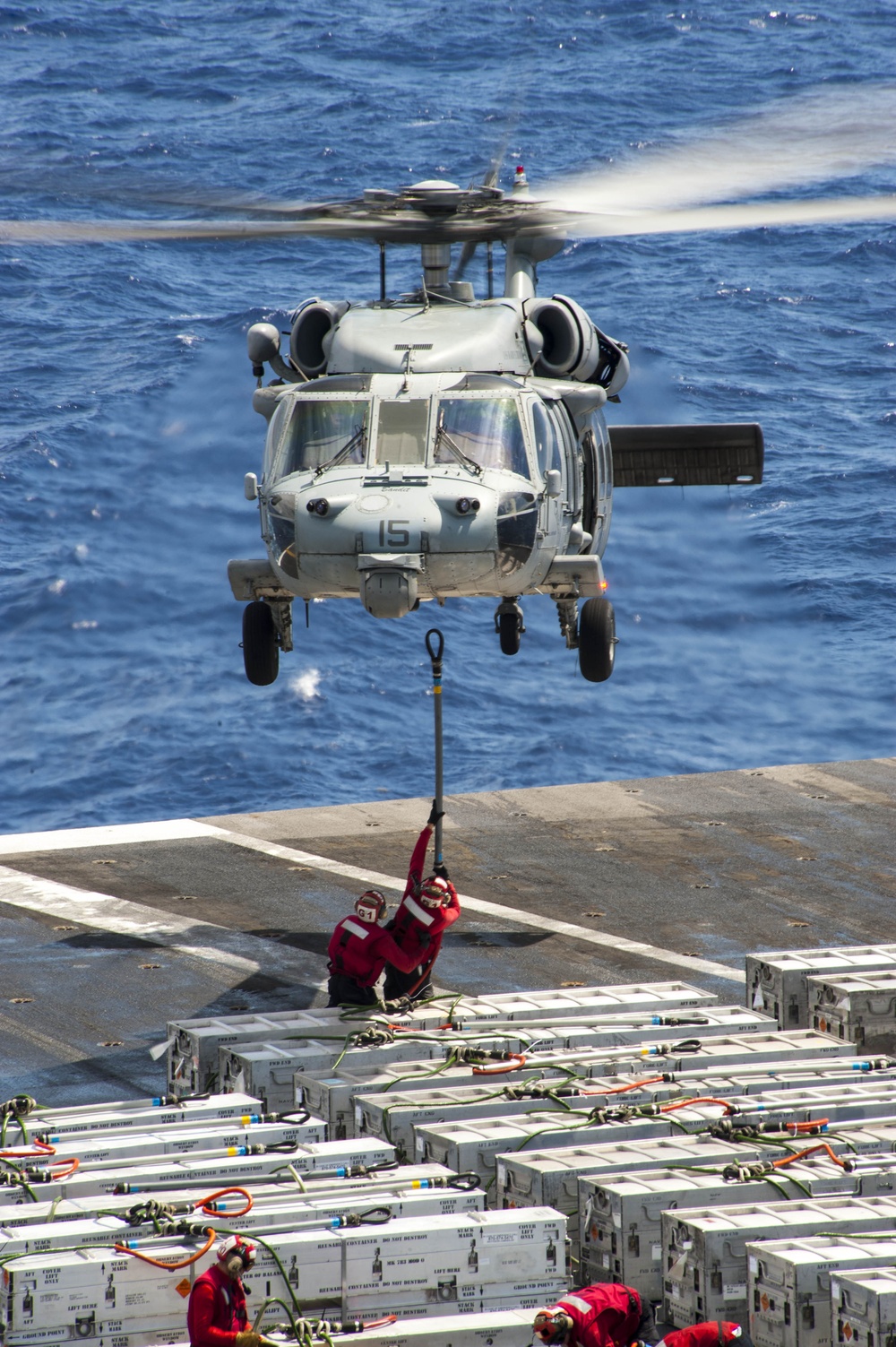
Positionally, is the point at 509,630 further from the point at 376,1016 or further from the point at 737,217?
the point at 376,1016

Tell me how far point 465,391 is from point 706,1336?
32.1 feet

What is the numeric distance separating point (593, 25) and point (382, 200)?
227ft

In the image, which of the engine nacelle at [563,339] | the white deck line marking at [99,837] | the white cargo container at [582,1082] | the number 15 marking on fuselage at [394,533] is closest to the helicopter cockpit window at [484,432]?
the number 15 marking on fuselage at [394,533]

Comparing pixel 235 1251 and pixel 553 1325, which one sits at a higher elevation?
pixel 235 1251

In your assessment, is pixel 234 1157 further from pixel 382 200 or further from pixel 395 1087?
pixel 382 200

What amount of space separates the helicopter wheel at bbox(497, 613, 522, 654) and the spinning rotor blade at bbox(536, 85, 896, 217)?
17.6 feet

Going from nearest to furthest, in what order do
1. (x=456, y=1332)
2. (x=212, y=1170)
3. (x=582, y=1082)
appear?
1. (x=456, y=1332)
2. (x=212, y=1170)
3. (x=582, y=1082)

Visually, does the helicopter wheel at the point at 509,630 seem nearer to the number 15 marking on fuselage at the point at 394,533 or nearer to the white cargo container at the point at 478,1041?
the number 15 marking on fuselage at the point at 394,533

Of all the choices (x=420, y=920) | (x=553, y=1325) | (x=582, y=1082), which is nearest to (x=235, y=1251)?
(x=553, y=1325)

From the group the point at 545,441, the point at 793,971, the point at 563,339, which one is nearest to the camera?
A: the point at 793,971

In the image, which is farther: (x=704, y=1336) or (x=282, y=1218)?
(x=282, y=1218)

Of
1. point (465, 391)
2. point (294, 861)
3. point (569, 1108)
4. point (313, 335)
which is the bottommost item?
point (294, 861)

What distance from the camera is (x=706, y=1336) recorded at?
1053 centimetres

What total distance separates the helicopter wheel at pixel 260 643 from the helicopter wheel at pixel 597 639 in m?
3.51
